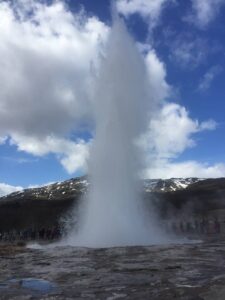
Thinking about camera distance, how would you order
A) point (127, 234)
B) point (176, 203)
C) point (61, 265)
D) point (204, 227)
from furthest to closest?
point (176, 203)
point (204, 227)
point (127, 234)
point (61, 265)

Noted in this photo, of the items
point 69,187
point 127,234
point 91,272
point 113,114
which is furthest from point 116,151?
point 69,187

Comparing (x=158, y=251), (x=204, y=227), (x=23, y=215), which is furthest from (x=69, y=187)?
(x=158, y=251)

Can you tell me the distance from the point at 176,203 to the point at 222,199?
13620 millimetres

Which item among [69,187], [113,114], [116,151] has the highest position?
[69,187]

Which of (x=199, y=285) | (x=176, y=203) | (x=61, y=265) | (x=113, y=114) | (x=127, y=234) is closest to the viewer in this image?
(x=199, y=285)

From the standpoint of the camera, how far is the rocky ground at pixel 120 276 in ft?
36.0

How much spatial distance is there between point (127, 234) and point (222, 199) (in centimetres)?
8727

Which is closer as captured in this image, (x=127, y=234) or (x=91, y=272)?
(x=91, y=272)

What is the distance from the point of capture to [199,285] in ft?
38.3

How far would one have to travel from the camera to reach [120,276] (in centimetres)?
1408

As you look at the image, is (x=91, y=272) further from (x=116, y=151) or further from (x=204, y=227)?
(x=204, y=227)

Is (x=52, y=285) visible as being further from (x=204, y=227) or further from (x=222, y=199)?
(x=222, y=199)

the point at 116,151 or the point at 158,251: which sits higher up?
the point at 116,151

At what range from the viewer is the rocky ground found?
432 inches
